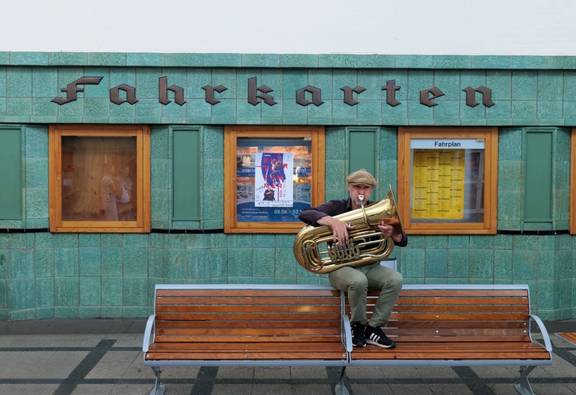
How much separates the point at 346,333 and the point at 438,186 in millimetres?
3546

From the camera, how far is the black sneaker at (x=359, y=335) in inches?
201

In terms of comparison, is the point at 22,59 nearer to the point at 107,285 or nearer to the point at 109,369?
the point at 107,285

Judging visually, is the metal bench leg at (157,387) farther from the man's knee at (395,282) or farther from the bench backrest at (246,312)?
the man's knee at (395,282)

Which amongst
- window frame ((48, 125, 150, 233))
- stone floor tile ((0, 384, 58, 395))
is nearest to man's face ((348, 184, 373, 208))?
stone floor tile ((0, 384, 58, 395))

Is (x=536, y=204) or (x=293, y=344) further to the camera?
(x=536, y=204)

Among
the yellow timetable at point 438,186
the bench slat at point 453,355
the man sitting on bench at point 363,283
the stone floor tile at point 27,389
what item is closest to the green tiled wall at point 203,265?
the yellow timetable at point 438,186

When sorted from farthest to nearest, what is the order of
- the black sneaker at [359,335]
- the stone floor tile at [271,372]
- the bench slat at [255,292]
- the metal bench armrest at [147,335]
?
1. the stone floor tile at [271,372]
2. the bench slat at [255,292]
3. the black sneaker at [359,335]
4. the metal bench armrest at [147,335]

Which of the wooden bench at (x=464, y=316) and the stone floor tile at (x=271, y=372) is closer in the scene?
the wooden bench at (x=464, y=316)

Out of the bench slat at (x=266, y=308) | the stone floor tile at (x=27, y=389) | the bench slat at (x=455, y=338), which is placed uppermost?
the bench slat at (x=266, y=308)

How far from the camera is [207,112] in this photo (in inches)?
302

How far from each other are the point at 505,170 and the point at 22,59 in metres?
5.75

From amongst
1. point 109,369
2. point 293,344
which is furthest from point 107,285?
point 293,344

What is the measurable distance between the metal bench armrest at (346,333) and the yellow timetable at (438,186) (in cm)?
306

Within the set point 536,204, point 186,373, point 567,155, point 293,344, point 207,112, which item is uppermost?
point 207,112
